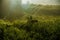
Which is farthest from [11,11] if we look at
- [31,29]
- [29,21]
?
[31,29]

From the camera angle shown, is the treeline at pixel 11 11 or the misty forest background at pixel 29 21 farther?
the treeline at pixel 11 11

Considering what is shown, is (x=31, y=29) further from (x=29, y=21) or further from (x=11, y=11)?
(x=11, y=11)

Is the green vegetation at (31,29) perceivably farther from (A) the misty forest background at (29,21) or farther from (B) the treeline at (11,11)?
(B) the treeline at (11,11)

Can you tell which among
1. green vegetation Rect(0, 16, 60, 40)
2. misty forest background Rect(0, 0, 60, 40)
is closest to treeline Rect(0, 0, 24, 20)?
misty forest background Rect(0, 0, 60, 40)

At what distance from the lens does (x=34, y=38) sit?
11.8 ft

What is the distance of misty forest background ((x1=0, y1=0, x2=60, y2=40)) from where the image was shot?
3.64 m

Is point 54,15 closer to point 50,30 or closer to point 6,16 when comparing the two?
point 50,30

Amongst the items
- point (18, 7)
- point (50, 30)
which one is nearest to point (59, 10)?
point (50, 30)

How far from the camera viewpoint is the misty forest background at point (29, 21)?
364 centimetres

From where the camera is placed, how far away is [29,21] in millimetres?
3891

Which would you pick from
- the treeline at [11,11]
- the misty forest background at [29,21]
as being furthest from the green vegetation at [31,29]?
the treeline at [11,11]

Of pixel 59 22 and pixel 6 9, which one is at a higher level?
pixel 6 9

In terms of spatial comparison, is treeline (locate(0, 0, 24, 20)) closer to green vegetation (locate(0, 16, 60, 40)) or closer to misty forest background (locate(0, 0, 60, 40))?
misty forest background (locate(0, 0, 60, 40))

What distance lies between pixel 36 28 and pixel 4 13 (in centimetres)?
70
